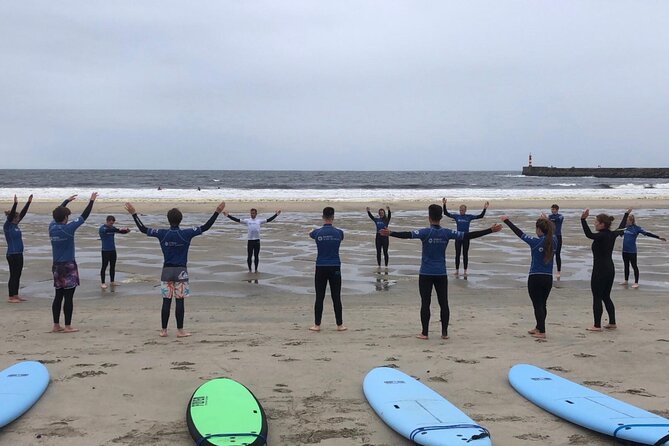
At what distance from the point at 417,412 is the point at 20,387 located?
3845mm

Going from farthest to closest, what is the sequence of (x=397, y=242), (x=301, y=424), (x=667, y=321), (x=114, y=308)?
(x=397, y=242), (x=114, y=308), (x=667, y=321), (x=301, y=424)

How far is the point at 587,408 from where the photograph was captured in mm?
5258

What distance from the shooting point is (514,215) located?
2964cm

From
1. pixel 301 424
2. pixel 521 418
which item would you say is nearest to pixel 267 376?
pixel 301 424

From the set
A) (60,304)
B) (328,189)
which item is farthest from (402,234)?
(328,189)

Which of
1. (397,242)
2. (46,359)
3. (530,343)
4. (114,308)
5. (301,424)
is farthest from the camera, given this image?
(397,242)

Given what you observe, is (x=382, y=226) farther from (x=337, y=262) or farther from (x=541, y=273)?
(x=541, y=273)

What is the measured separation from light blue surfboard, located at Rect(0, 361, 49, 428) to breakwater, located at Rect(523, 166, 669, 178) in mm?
101797

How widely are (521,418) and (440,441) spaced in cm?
123

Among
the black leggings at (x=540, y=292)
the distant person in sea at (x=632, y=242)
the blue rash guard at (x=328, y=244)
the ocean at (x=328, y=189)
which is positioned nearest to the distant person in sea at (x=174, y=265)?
the blue rash guard at (x=328, y=244)

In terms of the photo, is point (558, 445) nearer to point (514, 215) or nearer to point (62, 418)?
point (62, 418)

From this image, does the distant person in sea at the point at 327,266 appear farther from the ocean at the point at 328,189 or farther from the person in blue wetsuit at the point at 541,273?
the ocean at the point at 328,189

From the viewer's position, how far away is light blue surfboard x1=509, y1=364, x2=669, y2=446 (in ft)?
15.3

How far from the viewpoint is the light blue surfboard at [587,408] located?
4.67 m
